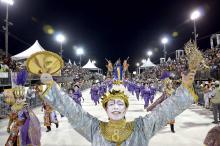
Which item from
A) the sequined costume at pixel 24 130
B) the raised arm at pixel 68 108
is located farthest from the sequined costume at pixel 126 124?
the sequined costume at pixel 24 130

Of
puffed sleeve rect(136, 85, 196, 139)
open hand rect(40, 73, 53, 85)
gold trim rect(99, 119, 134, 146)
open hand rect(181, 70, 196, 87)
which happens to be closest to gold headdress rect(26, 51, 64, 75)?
open hand rect(40, 73, 53, 85)

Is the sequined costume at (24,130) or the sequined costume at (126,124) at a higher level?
the sequined costume at (126,124)

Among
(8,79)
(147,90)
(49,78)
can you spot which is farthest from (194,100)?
(147,90)

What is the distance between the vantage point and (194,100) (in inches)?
140

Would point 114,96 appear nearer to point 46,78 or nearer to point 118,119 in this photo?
point 118,119

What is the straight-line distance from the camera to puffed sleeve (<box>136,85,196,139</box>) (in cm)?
355

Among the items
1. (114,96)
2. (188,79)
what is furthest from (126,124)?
(188,79)

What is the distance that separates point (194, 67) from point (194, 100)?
387 mm

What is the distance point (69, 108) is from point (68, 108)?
0.01 m

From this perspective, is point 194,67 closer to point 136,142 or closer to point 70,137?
point 136,142

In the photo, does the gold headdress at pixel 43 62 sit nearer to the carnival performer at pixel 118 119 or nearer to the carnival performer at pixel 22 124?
the carnival performer at pixel 118 119

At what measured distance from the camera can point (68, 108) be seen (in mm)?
3641

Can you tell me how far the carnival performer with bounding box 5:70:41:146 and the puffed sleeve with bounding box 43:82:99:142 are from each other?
387 centimetres

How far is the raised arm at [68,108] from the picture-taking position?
3621mm
